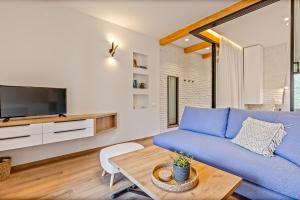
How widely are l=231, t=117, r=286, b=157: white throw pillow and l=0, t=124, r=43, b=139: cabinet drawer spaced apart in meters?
2.60

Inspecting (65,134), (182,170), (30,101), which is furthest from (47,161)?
(182,170)

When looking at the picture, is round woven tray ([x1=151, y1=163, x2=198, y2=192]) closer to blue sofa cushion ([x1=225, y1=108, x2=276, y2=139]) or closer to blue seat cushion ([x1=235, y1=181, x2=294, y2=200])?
blue seat cushion ([x1=235, y1=181, x2=294, y2=200])

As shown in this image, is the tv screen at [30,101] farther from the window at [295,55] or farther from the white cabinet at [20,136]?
the window at [295,55]

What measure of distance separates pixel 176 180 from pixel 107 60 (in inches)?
111

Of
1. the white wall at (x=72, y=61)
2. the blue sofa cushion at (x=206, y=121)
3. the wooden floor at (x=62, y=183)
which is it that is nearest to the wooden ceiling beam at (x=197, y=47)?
the white wall at (x=72, y=61)

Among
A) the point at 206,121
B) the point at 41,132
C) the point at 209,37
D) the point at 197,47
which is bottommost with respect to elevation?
the point at 41,132

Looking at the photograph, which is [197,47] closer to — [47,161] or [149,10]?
[149,10]

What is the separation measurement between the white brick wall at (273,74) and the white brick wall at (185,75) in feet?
6.36

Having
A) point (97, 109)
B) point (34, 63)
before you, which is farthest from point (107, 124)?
point (34, 63)

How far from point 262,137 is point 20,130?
2881mm

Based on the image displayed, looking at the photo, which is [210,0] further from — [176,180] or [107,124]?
[107,124]

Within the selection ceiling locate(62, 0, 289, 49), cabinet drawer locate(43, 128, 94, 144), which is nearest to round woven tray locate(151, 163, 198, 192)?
cabinet drawer locate(43, 128, 94, 144)

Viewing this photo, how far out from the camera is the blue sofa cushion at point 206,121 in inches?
92.0

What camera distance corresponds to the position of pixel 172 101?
509 centimetres
